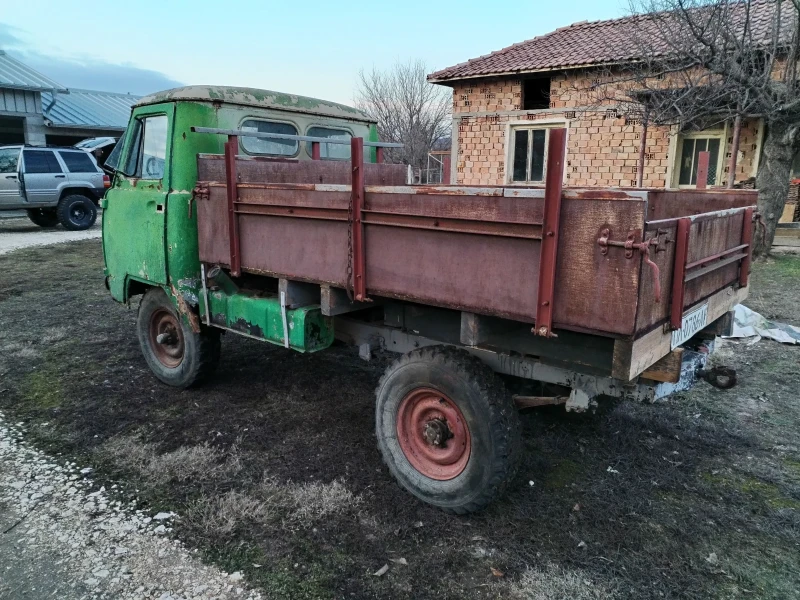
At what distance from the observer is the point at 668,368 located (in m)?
2.80

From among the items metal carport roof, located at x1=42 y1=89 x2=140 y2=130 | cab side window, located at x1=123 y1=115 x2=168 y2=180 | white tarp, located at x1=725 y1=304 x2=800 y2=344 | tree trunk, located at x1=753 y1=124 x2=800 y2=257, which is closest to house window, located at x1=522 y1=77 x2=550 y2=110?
tree trunk, located at x1=753 y1=124 x2=800 y2=257

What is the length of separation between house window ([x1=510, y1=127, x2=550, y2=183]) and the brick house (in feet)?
0.09

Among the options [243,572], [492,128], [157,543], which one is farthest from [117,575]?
[492,128]

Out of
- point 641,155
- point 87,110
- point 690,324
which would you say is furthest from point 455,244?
point 87,110

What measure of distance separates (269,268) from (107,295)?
19.8ft

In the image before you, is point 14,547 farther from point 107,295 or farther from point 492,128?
point 492,128

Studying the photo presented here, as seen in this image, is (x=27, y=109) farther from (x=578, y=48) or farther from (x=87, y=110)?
(x=578, y=48)

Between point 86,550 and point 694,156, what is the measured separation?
15244 millimetres

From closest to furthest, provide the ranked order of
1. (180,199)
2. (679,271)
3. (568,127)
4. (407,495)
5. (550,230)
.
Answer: (550,230) → (679,271) → (407,495) → (180,199) → (568,127)

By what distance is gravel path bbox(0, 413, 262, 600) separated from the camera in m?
2.61

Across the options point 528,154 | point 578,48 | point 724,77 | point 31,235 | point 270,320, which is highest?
point 578,48

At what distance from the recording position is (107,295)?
8.68m

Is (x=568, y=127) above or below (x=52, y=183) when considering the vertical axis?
above

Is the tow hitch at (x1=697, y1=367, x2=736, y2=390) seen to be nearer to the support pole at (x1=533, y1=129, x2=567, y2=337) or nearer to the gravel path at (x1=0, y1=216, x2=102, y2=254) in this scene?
the support pole at (x1=533, y1=129, x2=567, y2=337)
